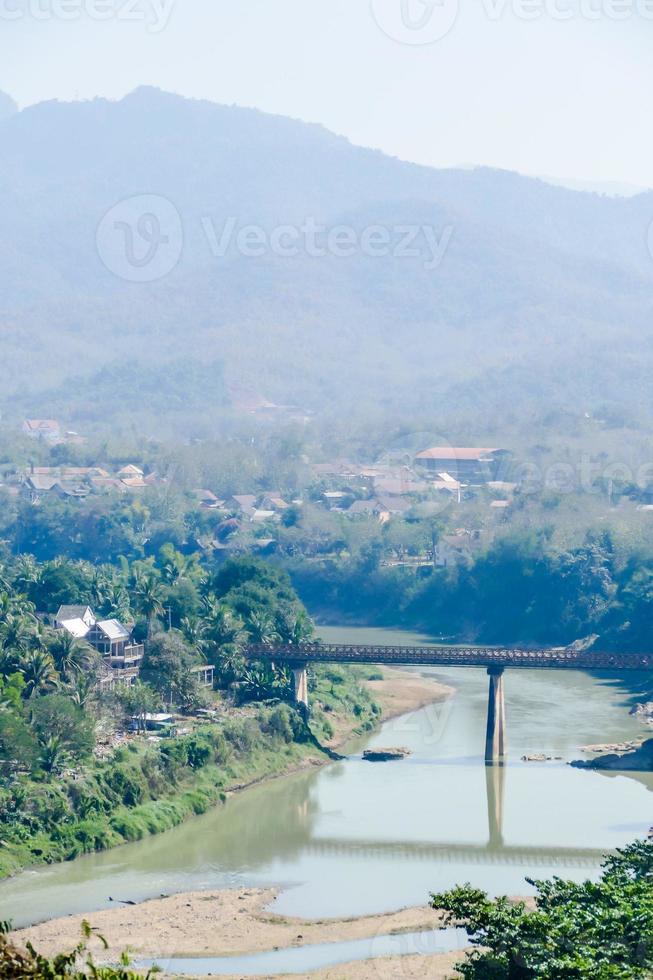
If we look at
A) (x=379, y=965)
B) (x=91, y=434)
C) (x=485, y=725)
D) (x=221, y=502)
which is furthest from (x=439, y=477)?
(x=379, y=965)

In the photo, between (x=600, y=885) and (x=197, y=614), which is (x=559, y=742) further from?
(x=600, y=885)

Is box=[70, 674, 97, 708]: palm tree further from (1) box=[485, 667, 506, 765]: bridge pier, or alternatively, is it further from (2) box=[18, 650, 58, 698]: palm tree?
(1) box=[485, 667, 506, 765]: bridge pier

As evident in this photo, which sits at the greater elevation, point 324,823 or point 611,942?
point 611,942

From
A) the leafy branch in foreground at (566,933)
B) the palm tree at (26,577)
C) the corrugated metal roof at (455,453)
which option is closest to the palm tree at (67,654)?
Result: the palm tree at (26,577)

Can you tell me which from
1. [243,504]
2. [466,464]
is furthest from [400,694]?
[466,464]

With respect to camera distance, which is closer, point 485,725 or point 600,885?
point 600,885

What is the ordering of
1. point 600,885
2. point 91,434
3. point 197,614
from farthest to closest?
point 91,434
point 197,614
point 600,885
